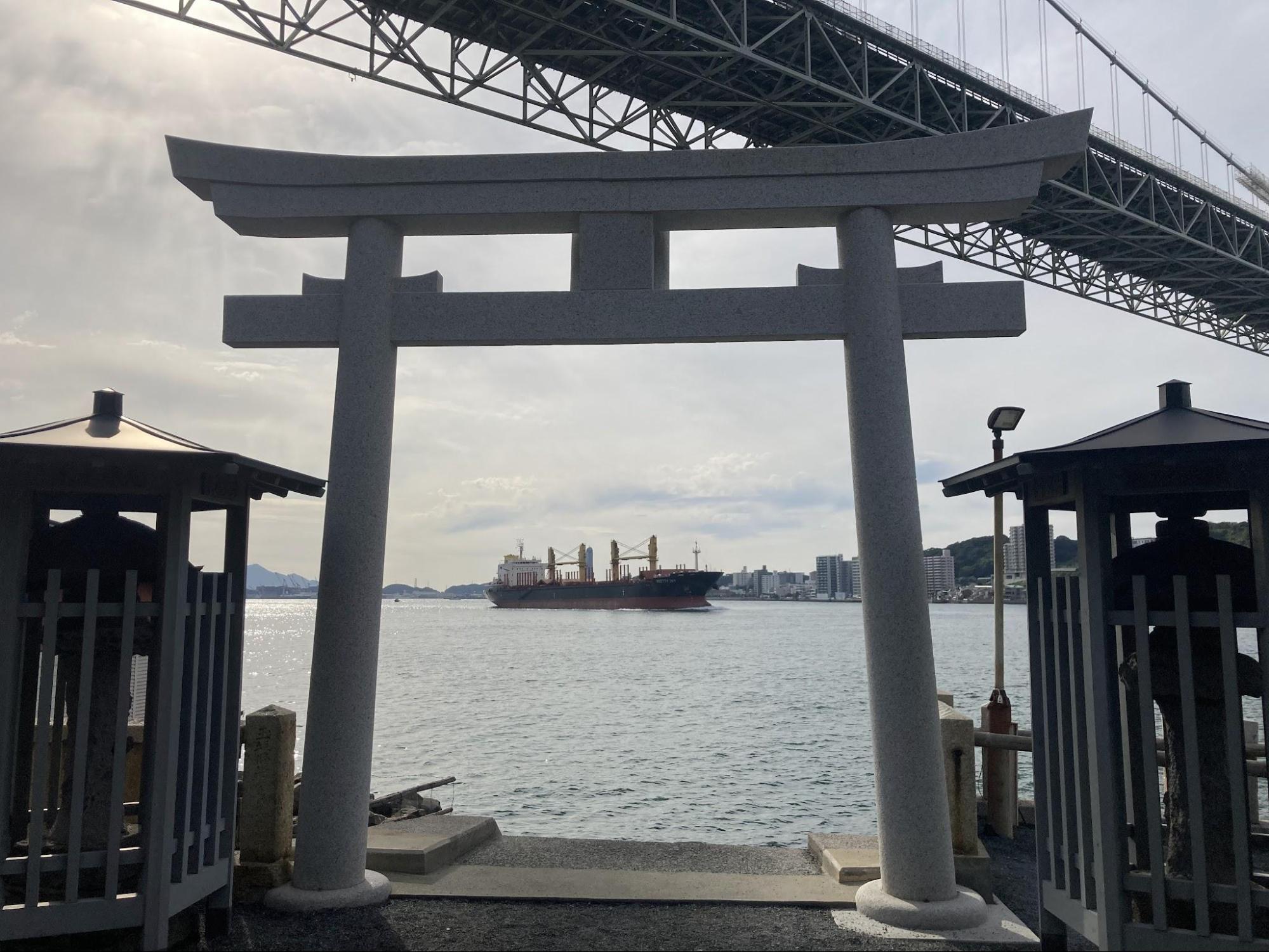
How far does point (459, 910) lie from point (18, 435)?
379cm

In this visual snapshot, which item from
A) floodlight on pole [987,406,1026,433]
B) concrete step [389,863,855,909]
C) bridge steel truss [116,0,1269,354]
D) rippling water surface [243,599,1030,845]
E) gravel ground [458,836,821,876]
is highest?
bridge steel truss [116,0,1269,354]

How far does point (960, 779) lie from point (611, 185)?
4.94 meters

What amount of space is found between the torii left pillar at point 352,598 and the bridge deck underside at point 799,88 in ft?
28.8

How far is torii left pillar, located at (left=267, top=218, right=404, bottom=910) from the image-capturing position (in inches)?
220

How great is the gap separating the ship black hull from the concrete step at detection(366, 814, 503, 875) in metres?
89.3

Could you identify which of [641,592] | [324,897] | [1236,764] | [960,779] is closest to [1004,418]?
[960,779]

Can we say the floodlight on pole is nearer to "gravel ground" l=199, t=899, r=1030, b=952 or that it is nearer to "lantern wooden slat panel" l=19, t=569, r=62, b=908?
"gravel ground" l=199, t=899, r=1030, b=952

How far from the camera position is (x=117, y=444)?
457 centimetres

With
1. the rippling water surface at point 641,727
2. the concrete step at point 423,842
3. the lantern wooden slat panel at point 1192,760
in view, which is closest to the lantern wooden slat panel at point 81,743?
the concrete step at point 423,842

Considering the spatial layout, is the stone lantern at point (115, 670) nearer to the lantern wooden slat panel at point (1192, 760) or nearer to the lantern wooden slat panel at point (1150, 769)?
the lantern wooden slat panel at point (1150, 769)

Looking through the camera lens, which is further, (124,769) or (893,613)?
(893,613)

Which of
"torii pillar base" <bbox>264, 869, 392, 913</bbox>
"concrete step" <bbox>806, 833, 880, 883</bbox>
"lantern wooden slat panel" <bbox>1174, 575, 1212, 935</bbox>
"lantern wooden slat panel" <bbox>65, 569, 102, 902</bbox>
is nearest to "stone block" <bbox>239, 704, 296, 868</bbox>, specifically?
"torii pillar base" <bbox>264, 869, 392, 913</bbox>

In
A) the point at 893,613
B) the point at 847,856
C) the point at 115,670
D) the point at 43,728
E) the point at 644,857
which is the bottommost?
the point at 644,857

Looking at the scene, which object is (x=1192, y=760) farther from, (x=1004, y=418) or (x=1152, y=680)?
(x=1004, y=418)
